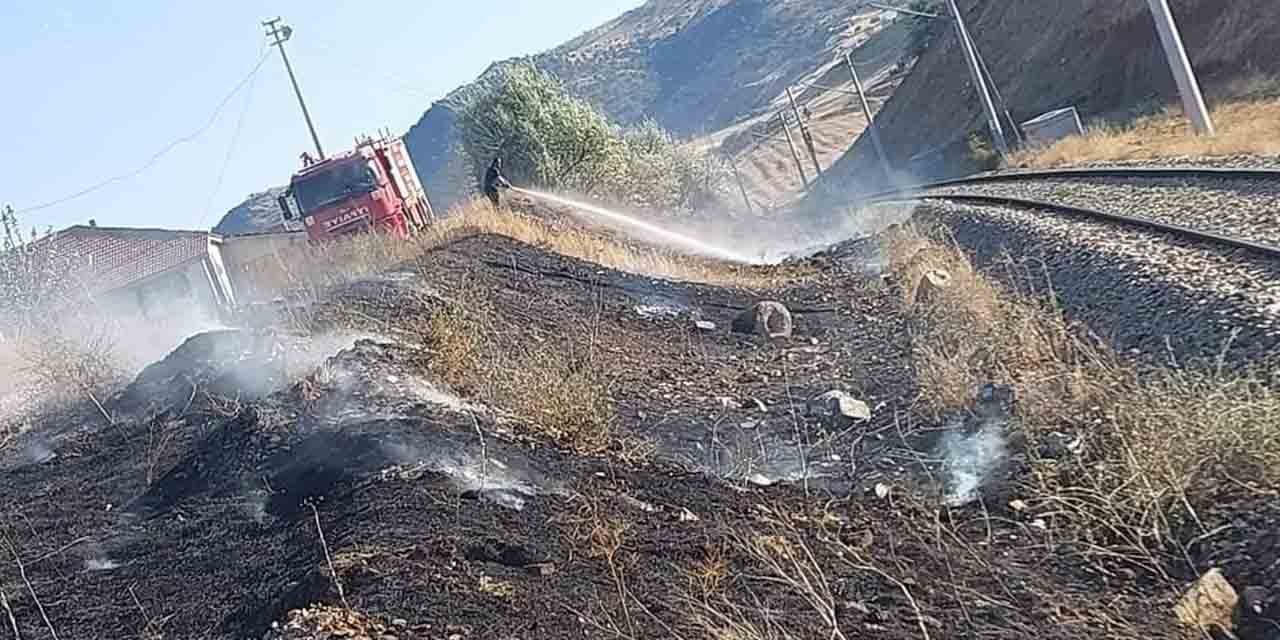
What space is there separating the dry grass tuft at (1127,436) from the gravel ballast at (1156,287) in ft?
1.19

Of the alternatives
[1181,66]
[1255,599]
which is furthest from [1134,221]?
[1181,66]

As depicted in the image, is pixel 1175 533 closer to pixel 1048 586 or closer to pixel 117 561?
pixel 1048 586

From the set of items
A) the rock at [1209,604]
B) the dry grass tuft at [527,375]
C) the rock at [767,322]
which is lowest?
the rock at [1209,604]

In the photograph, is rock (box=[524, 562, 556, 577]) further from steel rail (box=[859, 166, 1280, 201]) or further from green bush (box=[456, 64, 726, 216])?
green bush (box=[456, 64, 726, 216])

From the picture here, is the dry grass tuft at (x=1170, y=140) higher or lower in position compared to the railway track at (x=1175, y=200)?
lower

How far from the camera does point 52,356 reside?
18453mm

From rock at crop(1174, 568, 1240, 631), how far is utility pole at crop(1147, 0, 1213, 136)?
21.7 meters

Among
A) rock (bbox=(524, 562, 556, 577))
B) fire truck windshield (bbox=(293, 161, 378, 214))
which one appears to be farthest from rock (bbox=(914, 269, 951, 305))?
fire truck windshield (bbox=(293, 161, 378, 214))

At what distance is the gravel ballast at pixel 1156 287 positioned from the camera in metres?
8.69

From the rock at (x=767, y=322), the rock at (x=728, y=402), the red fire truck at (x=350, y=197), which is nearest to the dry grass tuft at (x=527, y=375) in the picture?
the rock at (x=728, y=402)

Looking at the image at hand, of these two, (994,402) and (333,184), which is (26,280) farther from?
(994,402)

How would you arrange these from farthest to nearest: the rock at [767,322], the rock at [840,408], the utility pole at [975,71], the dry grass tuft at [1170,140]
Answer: the utility pole at [975,71]
the dry grass tuft at [1170,140]
the rock at [767,322]
the rock at [840,408]

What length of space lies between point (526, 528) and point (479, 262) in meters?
11.6

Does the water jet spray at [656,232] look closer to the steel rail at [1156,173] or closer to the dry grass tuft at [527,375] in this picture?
the steel rail at [1156,173]
